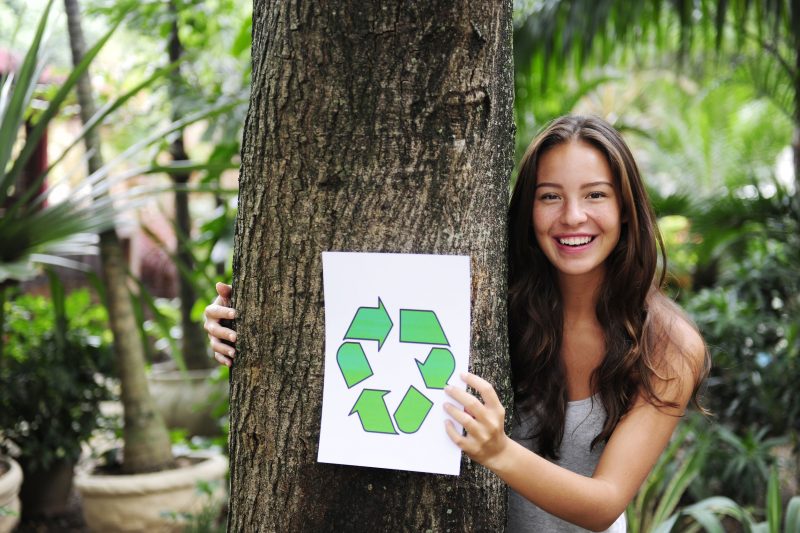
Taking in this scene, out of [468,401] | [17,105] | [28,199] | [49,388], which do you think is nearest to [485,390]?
[468,401]

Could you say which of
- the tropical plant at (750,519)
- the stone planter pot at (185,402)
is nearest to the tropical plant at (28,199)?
the tropical plant at (750,519)

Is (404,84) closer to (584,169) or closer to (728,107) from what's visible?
(584,169)

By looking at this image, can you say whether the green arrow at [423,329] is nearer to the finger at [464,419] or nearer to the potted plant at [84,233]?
the finger at [464,419]

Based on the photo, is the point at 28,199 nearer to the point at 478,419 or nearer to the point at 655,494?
the point at 478,419

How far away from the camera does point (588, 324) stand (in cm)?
171

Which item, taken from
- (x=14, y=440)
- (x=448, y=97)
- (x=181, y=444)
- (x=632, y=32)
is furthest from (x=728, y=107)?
(x=448, y=97)

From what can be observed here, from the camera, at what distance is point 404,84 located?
4.21 ft

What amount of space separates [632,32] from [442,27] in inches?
160

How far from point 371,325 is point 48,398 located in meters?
3.59

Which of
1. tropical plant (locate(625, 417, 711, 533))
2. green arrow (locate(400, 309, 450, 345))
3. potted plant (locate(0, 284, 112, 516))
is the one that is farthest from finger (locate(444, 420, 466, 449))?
potted plant (locate(0, 284, 112, 516))

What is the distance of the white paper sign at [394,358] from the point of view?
1.23 m

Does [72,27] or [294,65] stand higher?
[72,27]

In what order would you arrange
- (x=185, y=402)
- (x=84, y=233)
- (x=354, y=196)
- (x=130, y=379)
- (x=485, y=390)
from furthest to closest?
(x=185, y=402) < (x=130, y=379) < (x=84, y=233) < (x=354, y=196) < (x=485, y=390)

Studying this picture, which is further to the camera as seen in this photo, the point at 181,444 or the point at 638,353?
the point at 181,444
